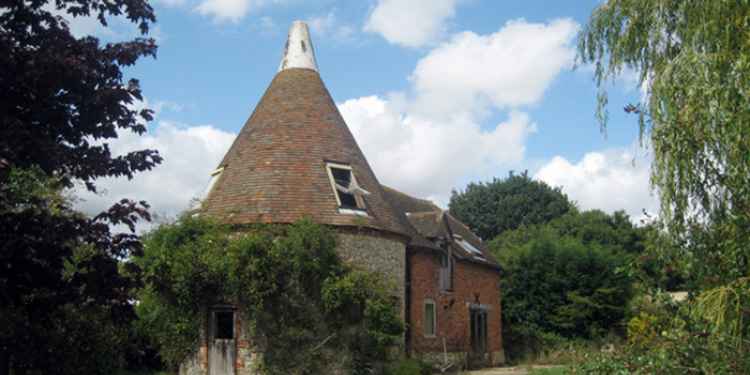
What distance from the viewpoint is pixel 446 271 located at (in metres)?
24.7

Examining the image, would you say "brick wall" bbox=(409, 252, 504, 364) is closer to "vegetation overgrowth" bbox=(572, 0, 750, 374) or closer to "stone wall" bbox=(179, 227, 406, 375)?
"stone wall" bbox=(179, 227, 406, 375)

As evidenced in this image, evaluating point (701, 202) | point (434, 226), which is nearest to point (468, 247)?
point (434, 226)

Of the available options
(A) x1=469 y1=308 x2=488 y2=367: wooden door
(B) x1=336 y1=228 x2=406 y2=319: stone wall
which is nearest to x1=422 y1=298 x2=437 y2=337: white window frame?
(B) x1=336 y1=228 x2=406 y2=319: stone wall

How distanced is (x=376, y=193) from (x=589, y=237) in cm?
2564

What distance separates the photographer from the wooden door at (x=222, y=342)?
741 inches

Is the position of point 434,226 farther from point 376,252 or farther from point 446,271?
point 376,252

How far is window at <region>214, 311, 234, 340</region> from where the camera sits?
19125 millimetres

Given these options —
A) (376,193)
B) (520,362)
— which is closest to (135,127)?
(376,193)

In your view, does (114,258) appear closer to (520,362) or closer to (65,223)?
(65,223)

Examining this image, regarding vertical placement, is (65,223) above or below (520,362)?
above

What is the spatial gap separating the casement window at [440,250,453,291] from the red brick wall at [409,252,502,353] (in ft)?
0.68

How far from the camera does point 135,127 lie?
8758mm

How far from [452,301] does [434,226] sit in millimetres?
2515

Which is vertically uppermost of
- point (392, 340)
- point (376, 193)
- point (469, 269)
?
point (376, 193)
